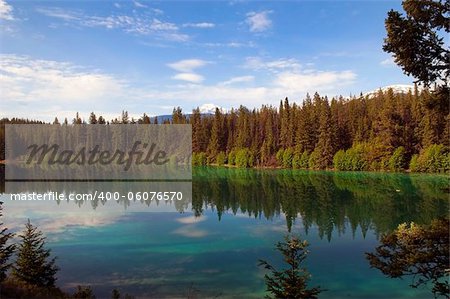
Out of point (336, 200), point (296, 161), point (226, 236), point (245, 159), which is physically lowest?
point (226, 236)

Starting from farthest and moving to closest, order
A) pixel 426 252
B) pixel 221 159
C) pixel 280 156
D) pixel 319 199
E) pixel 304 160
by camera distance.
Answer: pixel 221 159 < pixel 280 156 < pixel 304 160 < pixel 319 199 < pixel 426 252

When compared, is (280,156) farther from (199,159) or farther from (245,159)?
(199,159)

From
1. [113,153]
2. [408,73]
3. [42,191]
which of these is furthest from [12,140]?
[408,73]

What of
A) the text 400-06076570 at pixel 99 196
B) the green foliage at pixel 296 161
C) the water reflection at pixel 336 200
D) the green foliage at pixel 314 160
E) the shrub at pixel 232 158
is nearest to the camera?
the water reflection at pixel 336 200

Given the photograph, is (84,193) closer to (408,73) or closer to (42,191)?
(42,191)

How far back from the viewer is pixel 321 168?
82.4 metres

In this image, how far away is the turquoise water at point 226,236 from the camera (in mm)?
18203

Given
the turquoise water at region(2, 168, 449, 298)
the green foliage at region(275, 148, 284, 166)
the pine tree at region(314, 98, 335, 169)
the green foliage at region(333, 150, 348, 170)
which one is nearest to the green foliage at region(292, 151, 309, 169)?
the pine tree at region(314, 98, 335, 169)

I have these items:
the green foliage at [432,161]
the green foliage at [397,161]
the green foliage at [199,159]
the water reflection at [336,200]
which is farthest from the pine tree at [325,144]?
the green foliage at [199,159]

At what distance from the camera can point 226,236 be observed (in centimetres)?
2797

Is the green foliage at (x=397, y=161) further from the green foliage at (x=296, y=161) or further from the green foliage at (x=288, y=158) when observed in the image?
the green foliage at (x=288, y=158)

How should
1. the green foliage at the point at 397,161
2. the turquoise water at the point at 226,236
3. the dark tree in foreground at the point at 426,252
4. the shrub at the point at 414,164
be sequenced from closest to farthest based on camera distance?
1. the dark tree in foreground at the point at 426,252
2. the turquoise water at the point at 226,236
3. the shrub at the point at 414,164
4. the green foliage at the point at 397,161

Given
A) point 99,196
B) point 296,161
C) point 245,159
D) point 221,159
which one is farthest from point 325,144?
point 99,196

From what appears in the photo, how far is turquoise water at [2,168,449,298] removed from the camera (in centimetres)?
1820
